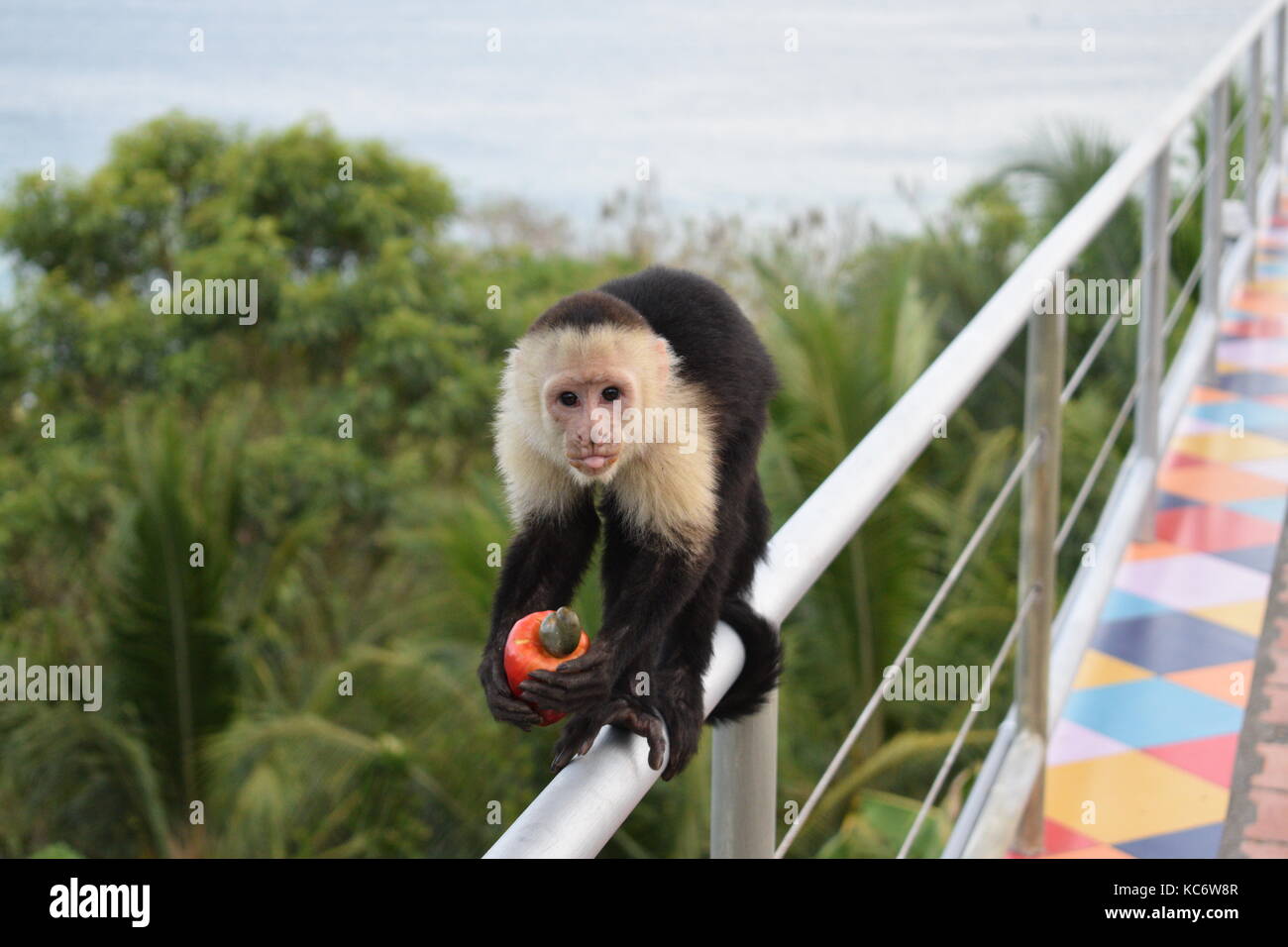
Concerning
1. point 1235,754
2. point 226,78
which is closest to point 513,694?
point 1235,754

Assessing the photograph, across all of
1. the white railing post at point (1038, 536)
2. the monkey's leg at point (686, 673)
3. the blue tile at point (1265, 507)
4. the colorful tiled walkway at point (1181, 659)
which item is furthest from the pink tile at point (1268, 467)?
the monkey's leg at point (686, 673)

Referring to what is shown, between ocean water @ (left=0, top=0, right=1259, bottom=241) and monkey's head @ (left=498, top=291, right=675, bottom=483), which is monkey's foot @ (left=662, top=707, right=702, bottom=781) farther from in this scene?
ocean water @ (left=0, top=0, right=1259, bottom=241)

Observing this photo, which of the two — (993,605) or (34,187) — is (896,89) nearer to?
(34,187)

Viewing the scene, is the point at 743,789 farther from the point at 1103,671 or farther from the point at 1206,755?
the point at 1103,671

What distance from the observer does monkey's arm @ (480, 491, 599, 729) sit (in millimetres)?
1591

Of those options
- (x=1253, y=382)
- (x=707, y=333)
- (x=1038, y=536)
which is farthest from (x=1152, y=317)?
(x=707, y=333)

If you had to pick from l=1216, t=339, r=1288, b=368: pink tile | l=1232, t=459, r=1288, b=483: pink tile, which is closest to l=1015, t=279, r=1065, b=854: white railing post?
l=1232, t=459, r=1288, b=483: pink tile

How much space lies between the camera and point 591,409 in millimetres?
1564

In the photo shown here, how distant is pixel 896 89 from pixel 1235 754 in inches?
873

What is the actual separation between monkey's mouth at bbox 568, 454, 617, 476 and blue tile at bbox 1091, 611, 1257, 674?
1.42m

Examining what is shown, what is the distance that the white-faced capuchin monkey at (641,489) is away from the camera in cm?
130

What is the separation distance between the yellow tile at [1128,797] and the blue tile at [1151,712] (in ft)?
0.24

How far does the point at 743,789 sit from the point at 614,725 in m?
0.17

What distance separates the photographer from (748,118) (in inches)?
867
